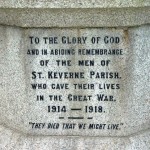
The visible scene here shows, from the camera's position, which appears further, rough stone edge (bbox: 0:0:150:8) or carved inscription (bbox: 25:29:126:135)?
carved inscription (bbox: 25:29:126:135)

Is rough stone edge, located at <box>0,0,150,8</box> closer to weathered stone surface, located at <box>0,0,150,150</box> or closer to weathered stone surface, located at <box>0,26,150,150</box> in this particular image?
weathered stone surface, located at <box>0,0,150,150</box>

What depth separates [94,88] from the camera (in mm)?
3215

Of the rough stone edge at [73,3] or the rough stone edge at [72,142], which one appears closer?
the rough stone edge at [73,3]

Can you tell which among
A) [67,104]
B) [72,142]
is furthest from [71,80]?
[72,142]

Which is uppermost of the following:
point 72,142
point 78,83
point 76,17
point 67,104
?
point 76,17

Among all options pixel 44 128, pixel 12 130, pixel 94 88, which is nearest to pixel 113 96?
pixel 94 88

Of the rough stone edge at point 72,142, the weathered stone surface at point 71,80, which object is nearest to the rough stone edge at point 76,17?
the weathered stone surface at point 71,80

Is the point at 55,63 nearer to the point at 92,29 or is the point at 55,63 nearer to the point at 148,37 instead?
the point at 92,29

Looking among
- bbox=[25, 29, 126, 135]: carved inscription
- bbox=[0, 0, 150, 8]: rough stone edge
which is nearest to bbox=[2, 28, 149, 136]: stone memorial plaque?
bbox=[25, 29, 126, 135]: carved inscription

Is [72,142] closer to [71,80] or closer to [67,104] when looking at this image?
[67,104]

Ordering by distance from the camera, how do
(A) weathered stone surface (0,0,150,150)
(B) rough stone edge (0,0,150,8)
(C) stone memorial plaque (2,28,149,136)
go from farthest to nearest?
(C) stone memorial plaque (2,28,149,136)
(A) weathered stone surface (0,0,150,150)
(B) rough stone edge (0,0,150,8)

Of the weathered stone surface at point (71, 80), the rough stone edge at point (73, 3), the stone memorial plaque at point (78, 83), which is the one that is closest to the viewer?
the rough stone edge at point (73, 3)

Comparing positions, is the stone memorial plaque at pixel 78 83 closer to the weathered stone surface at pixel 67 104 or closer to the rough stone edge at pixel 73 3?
the weathered stone surface at pixel 67 104

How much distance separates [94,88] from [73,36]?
441mm
